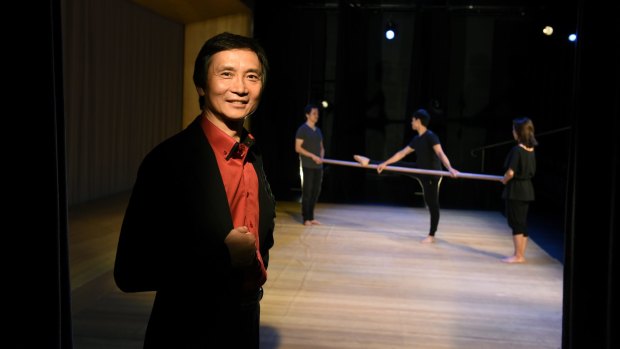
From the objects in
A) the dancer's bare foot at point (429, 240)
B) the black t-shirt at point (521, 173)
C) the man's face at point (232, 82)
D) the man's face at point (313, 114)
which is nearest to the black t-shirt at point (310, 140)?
the man's face at point (313, 114)

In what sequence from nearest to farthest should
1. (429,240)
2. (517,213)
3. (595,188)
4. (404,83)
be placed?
(595,188), (517,213), (429,240), (404,83)

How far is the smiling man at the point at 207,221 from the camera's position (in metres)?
1.72

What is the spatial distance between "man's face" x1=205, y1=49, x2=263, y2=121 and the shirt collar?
0.06 m

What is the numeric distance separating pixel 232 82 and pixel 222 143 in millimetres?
179

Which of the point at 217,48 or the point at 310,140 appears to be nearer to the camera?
the point at 217,48

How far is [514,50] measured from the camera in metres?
10.6

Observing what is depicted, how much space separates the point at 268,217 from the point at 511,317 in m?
3.28

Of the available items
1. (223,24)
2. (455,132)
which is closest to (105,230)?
(223,24)

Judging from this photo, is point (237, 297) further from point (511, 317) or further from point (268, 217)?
point (511, 317)

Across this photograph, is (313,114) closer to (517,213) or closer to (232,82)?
(517,213)

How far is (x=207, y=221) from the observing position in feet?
5.74

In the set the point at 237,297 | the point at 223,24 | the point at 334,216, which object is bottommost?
the point at 334,216

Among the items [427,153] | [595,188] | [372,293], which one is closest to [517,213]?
[427,153]

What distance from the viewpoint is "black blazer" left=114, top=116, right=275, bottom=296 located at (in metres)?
1.72
